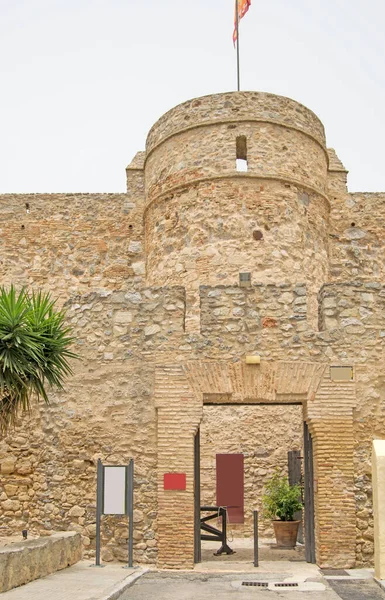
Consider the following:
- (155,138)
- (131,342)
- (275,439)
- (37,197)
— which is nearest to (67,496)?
(131,342)

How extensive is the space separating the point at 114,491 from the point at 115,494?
42mm

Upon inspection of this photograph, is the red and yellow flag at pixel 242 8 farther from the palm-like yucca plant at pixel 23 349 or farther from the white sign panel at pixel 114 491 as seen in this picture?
the white sign panel at pixel 114 491

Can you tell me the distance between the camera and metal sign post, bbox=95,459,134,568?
33.4 feet

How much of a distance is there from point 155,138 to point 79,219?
12.1 ft

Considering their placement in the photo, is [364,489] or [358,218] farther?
[358,218]

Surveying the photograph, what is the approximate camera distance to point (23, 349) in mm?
9680

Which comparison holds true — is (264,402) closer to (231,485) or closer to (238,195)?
(231,485)

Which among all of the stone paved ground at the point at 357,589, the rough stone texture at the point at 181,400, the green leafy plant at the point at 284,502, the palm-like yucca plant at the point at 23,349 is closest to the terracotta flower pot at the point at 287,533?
the green leafy plant at the point at 284,502

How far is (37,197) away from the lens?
65.8 feet

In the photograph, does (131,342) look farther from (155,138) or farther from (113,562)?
(155,138)

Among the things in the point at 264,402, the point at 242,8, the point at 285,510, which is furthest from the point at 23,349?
the point at 242,8

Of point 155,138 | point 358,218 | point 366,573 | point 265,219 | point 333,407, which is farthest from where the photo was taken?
point 358,218

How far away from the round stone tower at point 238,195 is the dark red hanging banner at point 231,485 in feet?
11.2

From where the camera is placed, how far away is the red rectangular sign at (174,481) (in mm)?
10445
